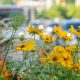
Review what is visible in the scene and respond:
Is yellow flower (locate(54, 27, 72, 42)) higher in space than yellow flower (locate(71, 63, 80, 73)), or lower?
higher

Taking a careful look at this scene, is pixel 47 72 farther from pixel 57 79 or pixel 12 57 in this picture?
pixel 12 57

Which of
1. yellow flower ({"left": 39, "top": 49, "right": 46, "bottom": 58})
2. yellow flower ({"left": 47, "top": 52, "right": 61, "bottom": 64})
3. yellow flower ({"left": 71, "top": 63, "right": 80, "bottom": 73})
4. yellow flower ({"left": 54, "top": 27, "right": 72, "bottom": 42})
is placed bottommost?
yellow flower ({"left": 71, "top": 63, "right": 80, "bottom": 73})

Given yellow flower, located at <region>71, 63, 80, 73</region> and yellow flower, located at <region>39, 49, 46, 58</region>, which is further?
yellow flower, located at <region>39, 49, 46, 58</region>

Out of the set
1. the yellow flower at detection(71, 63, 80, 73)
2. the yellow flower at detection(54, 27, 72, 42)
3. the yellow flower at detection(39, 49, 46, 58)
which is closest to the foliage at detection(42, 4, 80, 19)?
the yellow flower at detection(54, 27, 72, 42)

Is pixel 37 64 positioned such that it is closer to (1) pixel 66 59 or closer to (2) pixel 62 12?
(1) pixel 66 59

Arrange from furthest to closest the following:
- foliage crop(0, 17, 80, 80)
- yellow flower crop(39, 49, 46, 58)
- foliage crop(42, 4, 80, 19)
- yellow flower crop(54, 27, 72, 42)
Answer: foliage crop(42, 4, 80, 19) < yellow flower crop(54, 27, 72, 42) < yellow flower crop(39, 49, 46, 58) < foliage crop(0, 17, 80, 80)

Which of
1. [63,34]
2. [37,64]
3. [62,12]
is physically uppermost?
[63,34]

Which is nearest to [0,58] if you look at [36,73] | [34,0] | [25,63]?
[25,63]

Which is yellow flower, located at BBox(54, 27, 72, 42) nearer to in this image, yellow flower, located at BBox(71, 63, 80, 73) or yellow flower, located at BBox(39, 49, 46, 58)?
yellow flower, located at BBox(39, 49, 46, 58)

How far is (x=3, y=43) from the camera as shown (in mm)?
2398

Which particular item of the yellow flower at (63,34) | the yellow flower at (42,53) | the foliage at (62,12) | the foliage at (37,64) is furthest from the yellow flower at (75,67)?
the foliage at (62,12)

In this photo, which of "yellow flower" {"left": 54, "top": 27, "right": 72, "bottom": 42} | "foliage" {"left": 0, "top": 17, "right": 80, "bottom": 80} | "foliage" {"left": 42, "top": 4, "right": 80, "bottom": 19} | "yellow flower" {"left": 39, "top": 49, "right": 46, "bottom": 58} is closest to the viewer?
"foliage" {"left": 0, "top": 17, "right": 80, "bottom": 80}

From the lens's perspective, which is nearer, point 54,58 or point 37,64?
point 54,58

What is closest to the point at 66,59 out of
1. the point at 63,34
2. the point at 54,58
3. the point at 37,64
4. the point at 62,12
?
the point at 54,58
